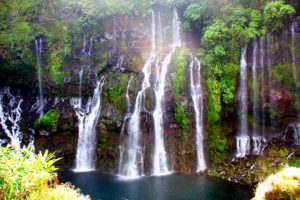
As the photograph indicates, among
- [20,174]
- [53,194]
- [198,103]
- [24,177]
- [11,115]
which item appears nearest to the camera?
[20,174]

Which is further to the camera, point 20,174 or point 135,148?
point 135,148

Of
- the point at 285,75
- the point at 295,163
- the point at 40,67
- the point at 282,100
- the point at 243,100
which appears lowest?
the point at 295,163

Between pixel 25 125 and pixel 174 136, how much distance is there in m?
10.5

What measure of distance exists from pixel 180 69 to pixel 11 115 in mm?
12344

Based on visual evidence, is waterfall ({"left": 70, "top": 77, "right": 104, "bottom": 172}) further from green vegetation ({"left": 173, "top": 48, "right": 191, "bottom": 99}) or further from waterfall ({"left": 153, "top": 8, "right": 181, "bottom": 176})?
green vegetation ({"left": 173, "top": 48, "right": 191, "bottom": 99})

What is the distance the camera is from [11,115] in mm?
22547

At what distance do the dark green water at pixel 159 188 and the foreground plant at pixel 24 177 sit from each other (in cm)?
883

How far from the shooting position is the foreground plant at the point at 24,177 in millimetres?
6520

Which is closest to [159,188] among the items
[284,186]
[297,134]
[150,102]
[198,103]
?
[150,102]

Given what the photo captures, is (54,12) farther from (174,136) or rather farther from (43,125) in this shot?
(174,136)

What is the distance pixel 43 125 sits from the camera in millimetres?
21328

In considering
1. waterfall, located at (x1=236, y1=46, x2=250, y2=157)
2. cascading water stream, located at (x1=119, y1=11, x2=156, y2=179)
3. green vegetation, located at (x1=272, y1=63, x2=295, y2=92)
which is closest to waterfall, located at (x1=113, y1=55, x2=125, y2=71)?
cascading water stream, located at (x1=119, y1=11, x2=156, y2=179)

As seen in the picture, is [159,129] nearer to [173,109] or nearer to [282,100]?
[173,109]

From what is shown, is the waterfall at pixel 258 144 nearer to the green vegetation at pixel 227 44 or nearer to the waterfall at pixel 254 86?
the waterfall at pixel 254 86
